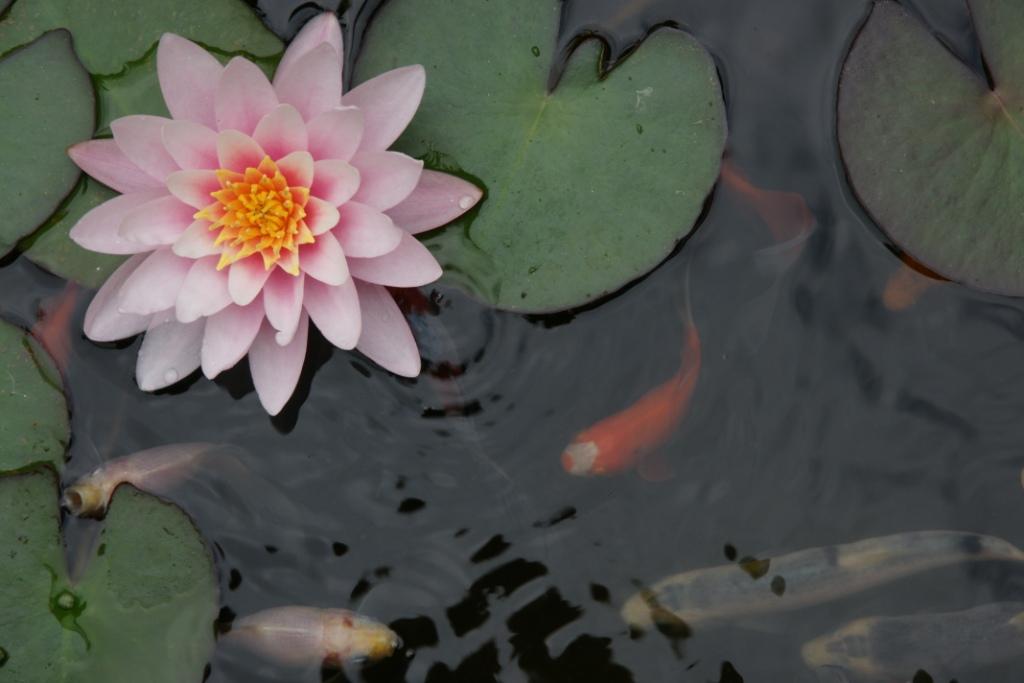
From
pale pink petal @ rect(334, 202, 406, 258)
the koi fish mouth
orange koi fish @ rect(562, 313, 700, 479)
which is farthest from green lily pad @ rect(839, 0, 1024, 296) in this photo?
pale pink petal @ rect(334, 202, 406, 258)

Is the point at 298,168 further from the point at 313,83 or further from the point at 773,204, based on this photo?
the point at 773,204

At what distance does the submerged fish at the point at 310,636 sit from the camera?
2623mm

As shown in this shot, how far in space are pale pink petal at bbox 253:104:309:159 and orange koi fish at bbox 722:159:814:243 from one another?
129 centimetres

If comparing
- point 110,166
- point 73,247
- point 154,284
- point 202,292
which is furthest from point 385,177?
point 73,247

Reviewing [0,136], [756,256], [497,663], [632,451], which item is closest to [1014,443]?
[756,256]

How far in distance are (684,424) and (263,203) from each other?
4.63ft

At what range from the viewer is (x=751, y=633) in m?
2.73

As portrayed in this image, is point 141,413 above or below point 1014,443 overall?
below

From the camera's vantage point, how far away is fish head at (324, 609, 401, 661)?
8.61 feet

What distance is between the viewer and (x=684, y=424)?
2.79 meters

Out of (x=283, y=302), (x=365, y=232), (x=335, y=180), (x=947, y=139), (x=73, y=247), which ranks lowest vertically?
(x=73, y=247)

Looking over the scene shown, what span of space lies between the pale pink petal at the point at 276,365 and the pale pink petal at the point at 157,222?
1.11ft

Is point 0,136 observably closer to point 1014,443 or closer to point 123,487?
point 123,487

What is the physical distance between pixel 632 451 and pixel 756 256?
72 centimetres
